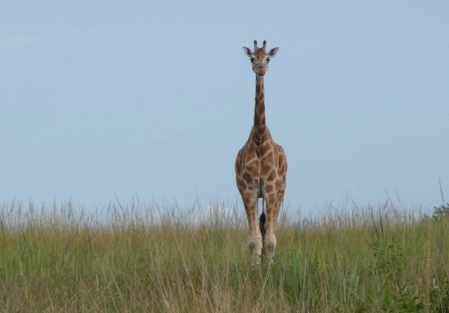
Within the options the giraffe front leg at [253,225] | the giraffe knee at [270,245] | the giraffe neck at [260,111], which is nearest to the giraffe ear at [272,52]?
the giraffe neck at [260,111]

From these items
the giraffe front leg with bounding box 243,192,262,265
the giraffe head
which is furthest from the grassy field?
the giraffe head

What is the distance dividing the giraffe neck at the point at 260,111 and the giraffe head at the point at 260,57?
0.23 m

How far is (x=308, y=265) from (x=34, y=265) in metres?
3.58

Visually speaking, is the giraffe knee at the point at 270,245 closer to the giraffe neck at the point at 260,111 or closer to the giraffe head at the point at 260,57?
the giraffe neck at the point at 260,111

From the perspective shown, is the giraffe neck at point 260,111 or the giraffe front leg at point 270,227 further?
the giraffe neck at point 260,111

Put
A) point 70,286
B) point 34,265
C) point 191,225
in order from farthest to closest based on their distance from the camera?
point 191,225
point 34,265
point 70,286

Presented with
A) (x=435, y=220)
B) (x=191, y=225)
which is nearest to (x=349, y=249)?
(x=191, y=225)

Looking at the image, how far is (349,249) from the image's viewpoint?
810cm

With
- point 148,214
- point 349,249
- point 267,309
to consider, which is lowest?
point 267,309

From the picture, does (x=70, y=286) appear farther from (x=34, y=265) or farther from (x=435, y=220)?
(x=435, y=220)

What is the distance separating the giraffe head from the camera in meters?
8.62

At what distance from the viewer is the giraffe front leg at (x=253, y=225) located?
27.3 feet

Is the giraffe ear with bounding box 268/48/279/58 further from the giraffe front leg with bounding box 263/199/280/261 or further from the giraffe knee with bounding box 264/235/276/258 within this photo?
the giraffe knee with bounding box 264/235/276/258

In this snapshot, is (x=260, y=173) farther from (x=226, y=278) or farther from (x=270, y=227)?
(x=226, y=278)
